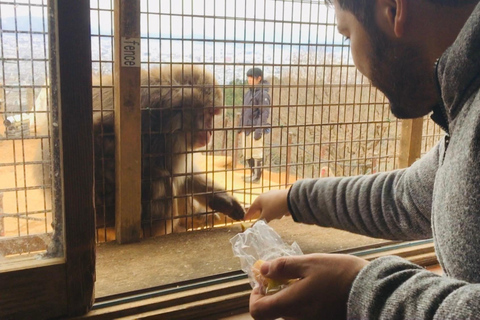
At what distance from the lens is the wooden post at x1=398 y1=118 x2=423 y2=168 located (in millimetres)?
2615

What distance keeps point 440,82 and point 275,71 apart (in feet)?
5.03

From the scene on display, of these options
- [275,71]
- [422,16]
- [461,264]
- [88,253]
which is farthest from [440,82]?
[275,71]

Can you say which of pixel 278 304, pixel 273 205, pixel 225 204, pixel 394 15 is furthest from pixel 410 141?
pixel 278 304

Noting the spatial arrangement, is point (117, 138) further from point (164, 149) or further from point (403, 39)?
point (403, 39)

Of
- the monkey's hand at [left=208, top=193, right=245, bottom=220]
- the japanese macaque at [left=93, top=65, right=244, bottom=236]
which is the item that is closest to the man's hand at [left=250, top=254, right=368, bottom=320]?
the japanese macaque at [left=93, top=65, right=244, bottom=236]

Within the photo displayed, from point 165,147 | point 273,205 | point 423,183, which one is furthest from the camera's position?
point 165,147

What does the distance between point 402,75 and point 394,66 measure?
3 centimetres

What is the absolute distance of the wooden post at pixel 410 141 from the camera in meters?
2.62

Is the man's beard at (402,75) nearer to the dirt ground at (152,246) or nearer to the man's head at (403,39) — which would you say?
the man's head at (403,39)

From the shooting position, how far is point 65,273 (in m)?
1.34

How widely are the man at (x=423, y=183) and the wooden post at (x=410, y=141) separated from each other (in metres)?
1.23

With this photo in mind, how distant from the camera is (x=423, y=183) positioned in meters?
1.45

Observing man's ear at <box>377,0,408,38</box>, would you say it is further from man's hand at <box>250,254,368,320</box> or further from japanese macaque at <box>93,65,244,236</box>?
japanese macaque at <box>93,65,244,236</box>

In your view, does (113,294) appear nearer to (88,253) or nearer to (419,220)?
(88,253)
